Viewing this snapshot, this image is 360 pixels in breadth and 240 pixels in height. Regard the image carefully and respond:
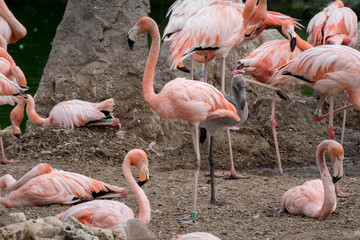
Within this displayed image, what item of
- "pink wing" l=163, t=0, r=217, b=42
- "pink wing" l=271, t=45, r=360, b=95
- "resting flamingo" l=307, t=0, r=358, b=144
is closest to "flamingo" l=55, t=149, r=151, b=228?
"pink wing" l=271, t=45, r=360, b=95

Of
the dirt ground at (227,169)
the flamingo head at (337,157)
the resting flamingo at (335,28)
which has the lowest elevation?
the dirt ground at (227,169)

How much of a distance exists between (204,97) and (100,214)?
44.1 inches

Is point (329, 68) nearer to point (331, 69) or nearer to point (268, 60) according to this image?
point (331, 69)

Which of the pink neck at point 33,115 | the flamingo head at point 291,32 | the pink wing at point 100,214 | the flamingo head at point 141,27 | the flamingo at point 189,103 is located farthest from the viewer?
the pink neck at point 33,115

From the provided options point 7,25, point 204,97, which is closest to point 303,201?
point 204,97

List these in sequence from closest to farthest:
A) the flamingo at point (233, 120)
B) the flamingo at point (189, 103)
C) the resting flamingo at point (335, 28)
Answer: the flamingo at point (189, 103), the flamingo at point (233, 120), the resting flamingo at point (335, 28)

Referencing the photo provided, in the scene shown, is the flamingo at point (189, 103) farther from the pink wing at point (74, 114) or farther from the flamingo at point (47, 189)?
the pink wing at point (74, 114)

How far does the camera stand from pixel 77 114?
6.24 metres

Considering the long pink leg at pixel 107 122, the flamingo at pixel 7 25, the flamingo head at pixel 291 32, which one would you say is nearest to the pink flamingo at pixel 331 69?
the flamingo head at pixel 291 32

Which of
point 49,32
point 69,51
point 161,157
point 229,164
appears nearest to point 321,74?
point 229,164

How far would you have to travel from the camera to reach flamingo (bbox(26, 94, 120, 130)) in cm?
623

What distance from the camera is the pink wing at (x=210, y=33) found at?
5.60 m

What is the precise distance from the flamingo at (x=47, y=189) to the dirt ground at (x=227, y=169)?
8 centimetres

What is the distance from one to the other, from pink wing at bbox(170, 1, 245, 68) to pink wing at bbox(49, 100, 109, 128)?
109 centimetres
